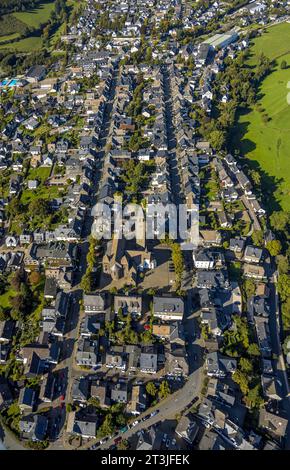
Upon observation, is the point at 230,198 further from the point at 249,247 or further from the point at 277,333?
the point at 277,333

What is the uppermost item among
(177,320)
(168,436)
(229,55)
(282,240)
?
(229,55)

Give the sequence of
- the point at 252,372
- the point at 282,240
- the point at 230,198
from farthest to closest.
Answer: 1. the point at 230,198
2. the point at 282,240
3. the point at 252,372

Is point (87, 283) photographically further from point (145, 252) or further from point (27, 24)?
point (27, 24)

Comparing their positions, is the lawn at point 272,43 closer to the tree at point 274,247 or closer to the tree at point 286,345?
the tree at point 274,247

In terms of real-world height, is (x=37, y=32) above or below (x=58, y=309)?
above

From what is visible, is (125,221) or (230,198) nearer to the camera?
(125,221)

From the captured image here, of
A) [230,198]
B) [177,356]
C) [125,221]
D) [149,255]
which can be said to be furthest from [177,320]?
[230,198]
